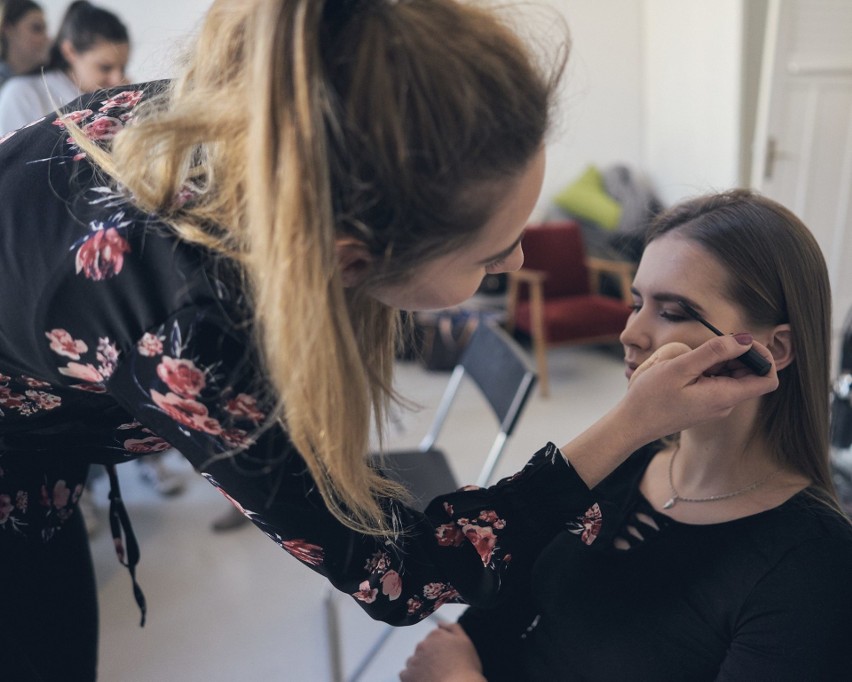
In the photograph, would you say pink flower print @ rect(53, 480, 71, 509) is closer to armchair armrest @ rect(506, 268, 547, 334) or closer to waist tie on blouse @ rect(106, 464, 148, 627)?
waist tie on blouse @ rect(106, 464, 148, 627)

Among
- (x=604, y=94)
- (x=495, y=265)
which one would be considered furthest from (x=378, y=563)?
(x=604, y=94)

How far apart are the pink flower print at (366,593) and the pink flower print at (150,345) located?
0.28 m

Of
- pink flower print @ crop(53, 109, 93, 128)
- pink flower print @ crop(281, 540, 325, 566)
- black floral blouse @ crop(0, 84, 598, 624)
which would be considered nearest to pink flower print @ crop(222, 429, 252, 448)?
black floral blouse @ crop(0, 84, 598, 624)

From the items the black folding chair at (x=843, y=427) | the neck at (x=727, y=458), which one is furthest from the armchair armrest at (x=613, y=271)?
the neck at (x=727, y=458)

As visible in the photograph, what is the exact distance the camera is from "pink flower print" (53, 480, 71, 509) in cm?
87

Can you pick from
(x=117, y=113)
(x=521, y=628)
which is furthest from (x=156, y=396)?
(x=521, y=628)

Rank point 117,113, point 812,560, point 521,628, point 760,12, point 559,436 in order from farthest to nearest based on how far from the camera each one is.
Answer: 1. point 760,12
2. point 559,436
3. point 521,628
4. point 812,560
5. point 117,113

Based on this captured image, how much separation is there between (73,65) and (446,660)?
2252 millimetres

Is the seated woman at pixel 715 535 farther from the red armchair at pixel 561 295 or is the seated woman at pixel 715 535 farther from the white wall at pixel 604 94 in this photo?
the white wall at pixel 604 94

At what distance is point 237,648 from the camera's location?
1.74 meters

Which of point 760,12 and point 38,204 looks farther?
point 760,12

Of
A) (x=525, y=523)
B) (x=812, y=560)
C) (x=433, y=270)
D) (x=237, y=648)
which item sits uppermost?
(x=433, y=270)

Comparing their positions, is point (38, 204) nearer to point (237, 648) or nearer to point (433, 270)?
point (433, 270)

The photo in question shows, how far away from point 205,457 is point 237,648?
1.36m
